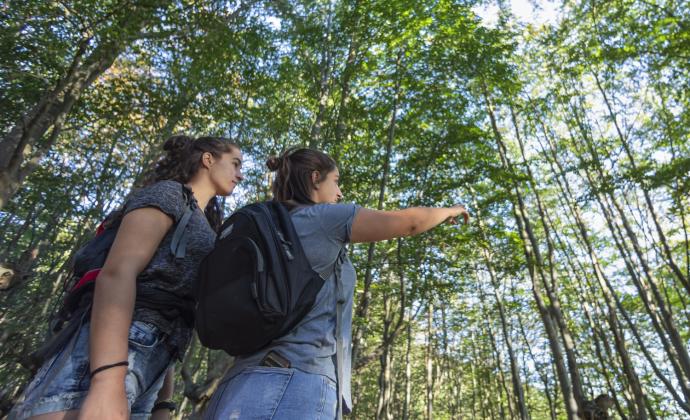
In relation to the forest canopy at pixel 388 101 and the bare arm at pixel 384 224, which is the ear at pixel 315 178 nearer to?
the bare arm at pixel 384 224

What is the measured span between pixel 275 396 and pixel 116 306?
481 mm

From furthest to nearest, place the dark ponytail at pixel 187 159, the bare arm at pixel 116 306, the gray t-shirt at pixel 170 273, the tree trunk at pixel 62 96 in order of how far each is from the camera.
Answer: the tree trunk at pixel 62 96
the dark ponytail at pixel 187 159
the gray t-shirt at pixel 170 273
the bare arm at pixel 116 306

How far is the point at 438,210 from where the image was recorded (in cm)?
147

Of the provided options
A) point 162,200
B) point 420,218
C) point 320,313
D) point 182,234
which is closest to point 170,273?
point 182,234

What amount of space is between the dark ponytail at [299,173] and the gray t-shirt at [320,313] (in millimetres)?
232

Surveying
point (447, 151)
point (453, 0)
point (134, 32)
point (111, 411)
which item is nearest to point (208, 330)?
point (111, 411)

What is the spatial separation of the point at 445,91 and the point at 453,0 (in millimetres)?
2120

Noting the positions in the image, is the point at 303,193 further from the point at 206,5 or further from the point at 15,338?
the point at 15,338

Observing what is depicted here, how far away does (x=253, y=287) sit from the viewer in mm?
1102

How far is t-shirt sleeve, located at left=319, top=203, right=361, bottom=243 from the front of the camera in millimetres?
1262

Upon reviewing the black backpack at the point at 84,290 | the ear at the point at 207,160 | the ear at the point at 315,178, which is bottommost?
the black backpack at the point at 84,290

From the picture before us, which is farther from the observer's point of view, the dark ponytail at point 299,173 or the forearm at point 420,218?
the dark ponytail at point 299,173

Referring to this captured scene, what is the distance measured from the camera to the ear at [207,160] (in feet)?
5.63

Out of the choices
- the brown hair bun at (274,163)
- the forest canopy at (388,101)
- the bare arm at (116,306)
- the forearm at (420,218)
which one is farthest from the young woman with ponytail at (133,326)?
the forest canopy at (388,101)
